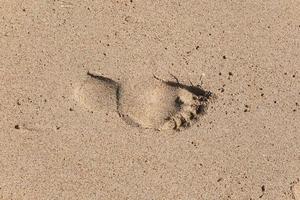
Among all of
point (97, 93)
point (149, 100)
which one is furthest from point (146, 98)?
point (97, 93)

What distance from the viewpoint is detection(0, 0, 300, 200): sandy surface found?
2.52 meters

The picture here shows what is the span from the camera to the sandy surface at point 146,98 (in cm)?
252

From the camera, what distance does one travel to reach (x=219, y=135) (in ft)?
8.50

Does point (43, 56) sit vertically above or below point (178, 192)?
above

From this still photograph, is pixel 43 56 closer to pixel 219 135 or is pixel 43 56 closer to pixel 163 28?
pixel 163 28

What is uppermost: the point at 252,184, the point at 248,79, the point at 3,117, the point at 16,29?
the point at 248,79

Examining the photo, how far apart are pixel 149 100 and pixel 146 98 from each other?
2cm

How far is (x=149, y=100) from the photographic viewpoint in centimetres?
258

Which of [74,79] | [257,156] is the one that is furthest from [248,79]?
[74,79]

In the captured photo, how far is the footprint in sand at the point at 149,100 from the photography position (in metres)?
2.55

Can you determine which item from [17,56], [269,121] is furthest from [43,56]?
[269,121]

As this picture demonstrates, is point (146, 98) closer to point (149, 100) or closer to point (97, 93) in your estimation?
point (149, 100)

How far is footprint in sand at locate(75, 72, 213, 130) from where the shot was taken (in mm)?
2553

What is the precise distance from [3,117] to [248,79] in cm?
127
